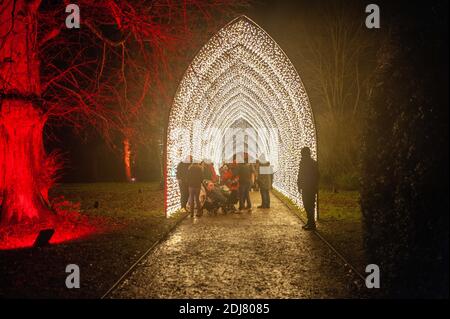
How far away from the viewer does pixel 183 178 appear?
14586 millimetres

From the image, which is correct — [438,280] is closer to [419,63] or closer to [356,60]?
[419,63]

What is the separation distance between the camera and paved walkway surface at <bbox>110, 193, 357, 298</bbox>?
5684 mm

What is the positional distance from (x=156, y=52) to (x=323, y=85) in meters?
17.2

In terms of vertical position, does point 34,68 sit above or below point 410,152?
above

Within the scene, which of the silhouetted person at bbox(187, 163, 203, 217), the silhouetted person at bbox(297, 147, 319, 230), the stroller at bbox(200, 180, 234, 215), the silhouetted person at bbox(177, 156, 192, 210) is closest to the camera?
the silhouetted person at bbox(297, 147, 319, 230)

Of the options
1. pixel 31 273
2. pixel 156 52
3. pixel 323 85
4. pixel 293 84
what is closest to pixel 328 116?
pixel 323 85

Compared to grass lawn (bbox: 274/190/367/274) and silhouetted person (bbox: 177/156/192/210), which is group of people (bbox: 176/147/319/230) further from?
grass lawn (bbox: 274/190/367/274)

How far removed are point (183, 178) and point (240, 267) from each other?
309 inches

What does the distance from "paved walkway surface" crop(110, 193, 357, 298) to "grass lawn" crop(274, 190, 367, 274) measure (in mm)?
253

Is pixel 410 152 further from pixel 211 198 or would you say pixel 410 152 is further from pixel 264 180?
pixel 264 180

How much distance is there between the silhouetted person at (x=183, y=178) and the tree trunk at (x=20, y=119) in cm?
444

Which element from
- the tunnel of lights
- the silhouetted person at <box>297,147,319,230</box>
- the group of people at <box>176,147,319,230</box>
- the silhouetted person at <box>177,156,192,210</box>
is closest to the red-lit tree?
the tunnel of lights

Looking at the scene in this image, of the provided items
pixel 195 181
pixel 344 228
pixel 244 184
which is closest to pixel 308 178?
pixel 344 228

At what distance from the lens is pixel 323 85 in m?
26.1
